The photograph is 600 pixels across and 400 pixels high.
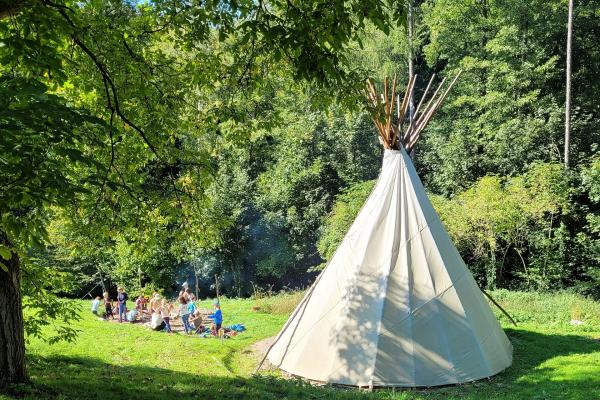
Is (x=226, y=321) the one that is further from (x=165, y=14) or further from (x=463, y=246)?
(x=165, y=14)

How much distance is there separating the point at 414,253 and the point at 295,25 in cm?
602

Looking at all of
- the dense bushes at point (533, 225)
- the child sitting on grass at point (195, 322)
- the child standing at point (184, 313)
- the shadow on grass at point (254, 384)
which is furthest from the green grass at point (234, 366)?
the dense bushes at point (533, 225)

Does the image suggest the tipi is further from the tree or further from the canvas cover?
the tree

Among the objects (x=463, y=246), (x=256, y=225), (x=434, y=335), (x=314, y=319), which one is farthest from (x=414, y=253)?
(x=256, y=225)

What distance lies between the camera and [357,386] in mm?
9055

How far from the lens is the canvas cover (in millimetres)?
9133

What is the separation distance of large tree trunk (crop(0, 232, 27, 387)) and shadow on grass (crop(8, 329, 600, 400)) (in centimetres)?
28

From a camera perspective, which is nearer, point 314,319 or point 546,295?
point 314,319

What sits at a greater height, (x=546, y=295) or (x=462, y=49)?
(x=462, y=49)

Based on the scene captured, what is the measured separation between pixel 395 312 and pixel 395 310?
0.04 meters

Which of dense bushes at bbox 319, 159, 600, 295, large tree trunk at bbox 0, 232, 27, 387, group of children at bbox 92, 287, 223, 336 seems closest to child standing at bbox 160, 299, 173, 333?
group of children at bbox 92, 287, 223, 336

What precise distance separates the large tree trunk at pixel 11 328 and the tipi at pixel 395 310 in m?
4.83

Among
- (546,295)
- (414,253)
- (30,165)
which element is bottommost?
(546,295)

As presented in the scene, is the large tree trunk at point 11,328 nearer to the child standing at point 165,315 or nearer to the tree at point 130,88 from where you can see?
the tree at point 130,88
